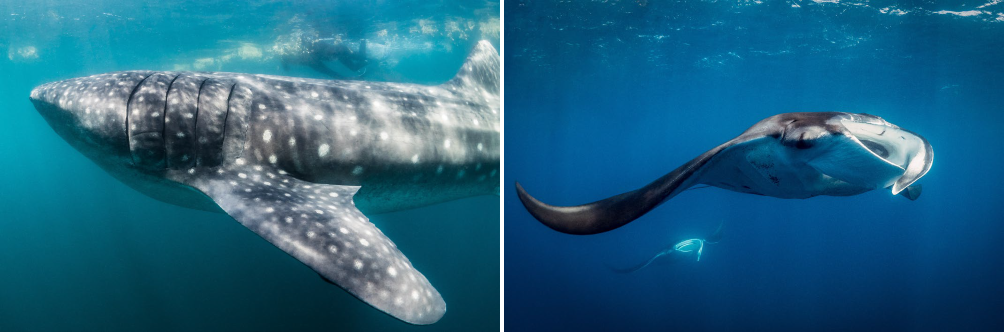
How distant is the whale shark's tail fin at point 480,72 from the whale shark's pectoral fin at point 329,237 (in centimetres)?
284

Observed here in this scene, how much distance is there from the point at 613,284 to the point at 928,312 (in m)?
17.2

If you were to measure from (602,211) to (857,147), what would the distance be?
5.08 ft

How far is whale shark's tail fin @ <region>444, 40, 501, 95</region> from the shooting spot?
592cm

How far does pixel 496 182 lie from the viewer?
5.77 m

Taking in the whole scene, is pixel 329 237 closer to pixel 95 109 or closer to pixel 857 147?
pixel 95 109

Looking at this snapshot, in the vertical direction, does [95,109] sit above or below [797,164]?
above

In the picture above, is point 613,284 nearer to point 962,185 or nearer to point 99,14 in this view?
point 99,14

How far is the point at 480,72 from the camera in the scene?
20.3 feet

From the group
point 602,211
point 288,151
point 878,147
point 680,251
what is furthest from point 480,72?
point 680,251

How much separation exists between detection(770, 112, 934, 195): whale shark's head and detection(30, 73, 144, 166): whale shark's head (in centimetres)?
499

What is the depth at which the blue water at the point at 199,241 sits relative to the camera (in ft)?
30.7

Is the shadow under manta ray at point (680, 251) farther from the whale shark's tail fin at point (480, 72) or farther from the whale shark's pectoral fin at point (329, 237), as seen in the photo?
the whale shark's pectoral fin at point (329, 237)

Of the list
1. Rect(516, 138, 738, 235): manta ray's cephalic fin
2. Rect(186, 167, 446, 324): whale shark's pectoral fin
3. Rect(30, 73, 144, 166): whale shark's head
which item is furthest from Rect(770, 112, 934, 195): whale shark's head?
Rect(30, 73, 144, 166): whale shark's head

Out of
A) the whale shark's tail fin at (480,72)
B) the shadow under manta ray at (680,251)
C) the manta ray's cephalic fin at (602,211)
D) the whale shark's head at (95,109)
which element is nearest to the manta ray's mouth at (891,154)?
the manta ray's cephalic fin at (602,211)
